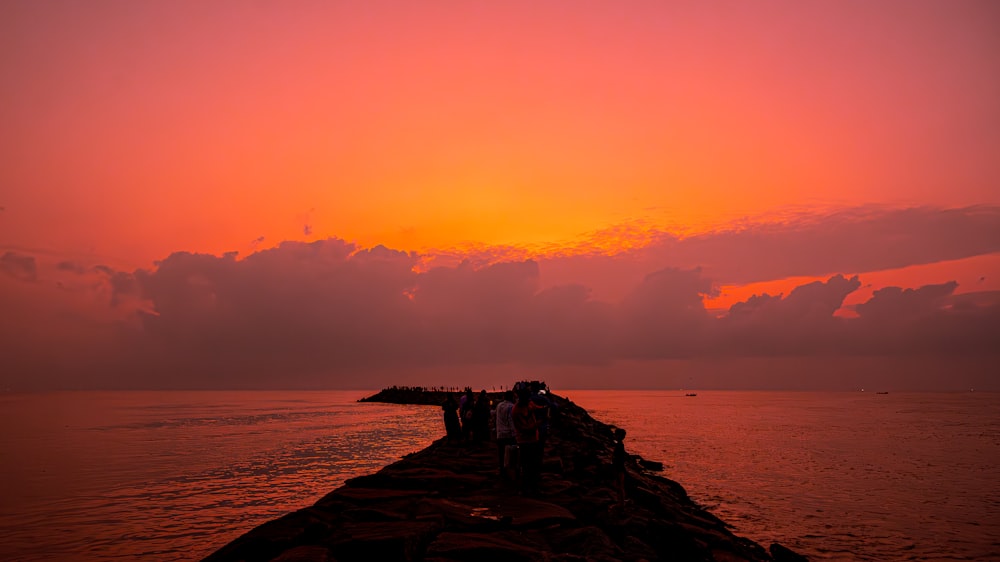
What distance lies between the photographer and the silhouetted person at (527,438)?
13.9m

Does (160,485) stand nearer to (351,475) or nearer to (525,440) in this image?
(351,475)

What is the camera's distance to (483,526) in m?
11.2

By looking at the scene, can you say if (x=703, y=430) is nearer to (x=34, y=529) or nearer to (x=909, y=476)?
(x=909, y=476)

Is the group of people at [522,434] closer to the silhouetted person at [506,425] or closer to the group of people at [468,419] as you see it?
the silhouetted person at [506,425]

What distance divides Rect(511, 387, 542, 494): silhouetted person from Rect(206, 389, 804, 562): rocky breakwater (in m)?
0.37

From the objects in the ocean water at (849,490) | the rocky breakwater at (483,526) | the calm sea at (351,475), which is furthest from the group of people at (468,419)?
the ocean water at (849,490)

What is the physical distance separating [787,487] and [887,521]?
234 inches

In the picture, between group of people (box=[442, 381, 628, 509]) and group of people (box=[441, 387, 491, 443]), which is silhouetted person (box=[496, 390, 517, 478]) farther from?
group of people (box=[441, 387, 491, 443])

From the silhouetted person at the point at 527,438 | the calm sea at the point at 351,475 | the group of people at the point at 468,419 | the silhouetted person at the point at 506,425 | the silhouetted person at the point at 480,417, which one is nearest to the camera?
the silhouetted person at the point at 527,438

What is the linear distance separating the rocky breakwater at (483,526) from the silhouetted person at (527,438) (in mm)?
372

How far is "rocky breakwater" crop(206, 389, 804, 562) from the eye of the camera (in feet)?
32.0

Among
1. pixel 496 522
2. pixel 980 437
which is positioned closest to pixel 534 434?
pixel 496 522

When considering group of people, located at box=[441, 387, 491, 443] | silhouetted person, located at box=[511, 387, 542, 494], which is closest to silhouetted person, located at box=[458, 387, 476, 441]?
group of people, located at box=[441, 387, 491, 443]

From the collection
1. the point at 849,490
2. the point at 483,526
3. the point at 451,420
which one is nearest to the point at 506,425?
the point at 483,526
